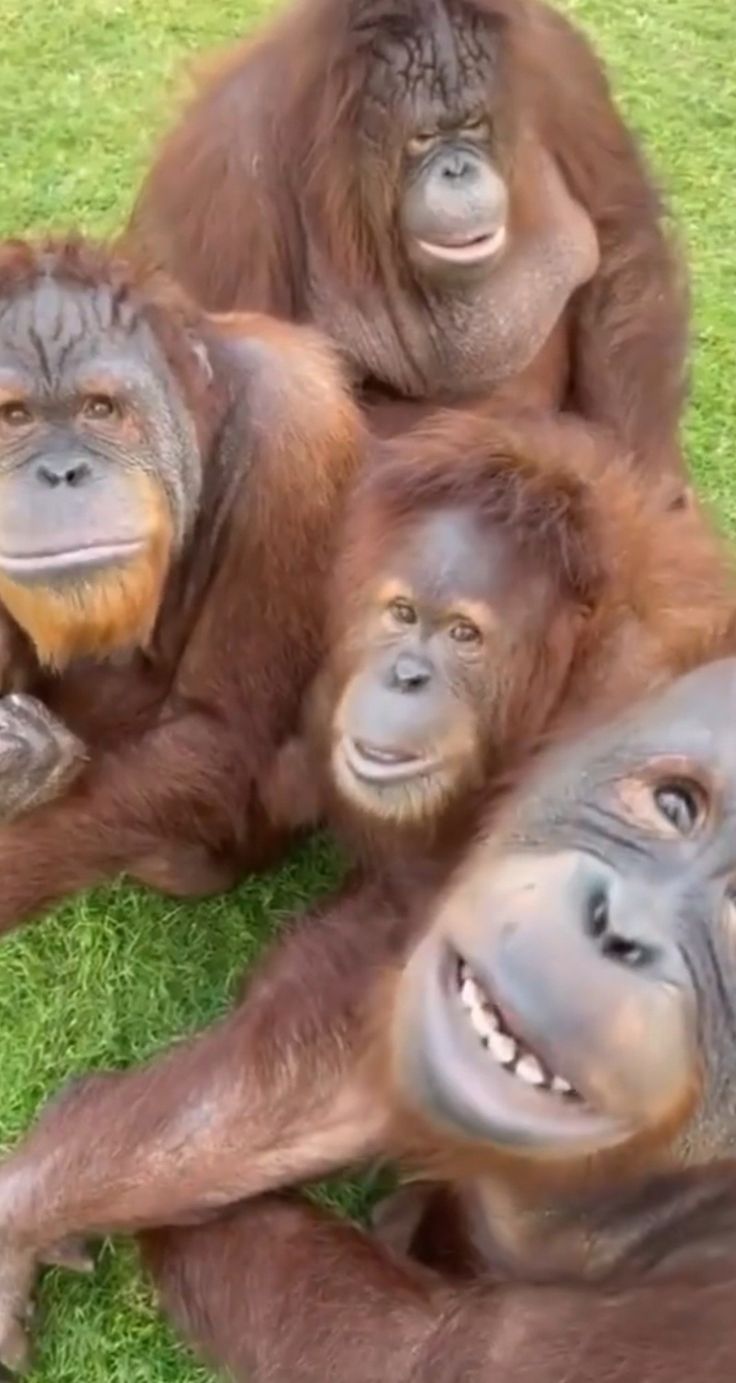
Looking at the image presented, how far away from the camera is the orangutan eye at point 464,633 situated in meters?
1.92

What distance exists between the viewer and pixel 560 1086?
145 cm

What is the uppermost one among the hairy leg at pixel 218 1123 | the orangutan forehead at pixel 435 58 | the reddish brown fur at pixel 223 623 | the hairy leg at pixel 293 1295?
the orangutan forehead at pixel 435 58

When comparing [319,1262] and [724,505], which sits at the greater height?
[724,505]

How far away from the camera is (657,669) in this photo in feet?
5.89

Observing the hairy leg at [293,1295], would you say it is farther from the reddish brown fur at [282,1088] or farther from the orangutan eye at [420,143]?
the orangutan eye at [420,143]

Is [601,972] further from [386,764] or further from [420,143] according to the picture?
[420,143]

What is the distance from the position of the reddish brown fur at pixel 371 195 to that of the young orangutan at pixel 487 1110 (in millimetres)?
856

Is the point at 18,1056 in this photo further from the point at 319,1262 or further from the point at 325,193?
the point at 325,193

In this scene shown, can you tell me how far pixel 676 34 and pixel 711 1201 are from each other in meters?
2.43

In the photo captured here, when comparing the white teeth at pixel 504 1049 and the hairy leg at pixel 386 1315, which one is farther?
the hairy leg at pixel 386 1315

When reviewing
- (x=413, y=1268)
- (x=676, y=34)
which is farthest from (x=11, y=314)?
A: (x=676, y=34)

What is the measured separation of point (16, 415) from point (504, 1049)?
3.02ft

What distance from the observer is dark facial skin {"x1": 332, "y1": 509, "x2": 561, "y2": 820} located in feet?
6.24

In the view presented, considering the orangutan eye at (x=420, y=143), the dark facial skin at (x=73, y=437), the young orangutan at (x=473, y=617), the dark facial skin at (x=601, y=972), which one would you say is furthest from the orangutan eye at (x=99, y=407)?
the dark facial skin at (x=601, y=972)
